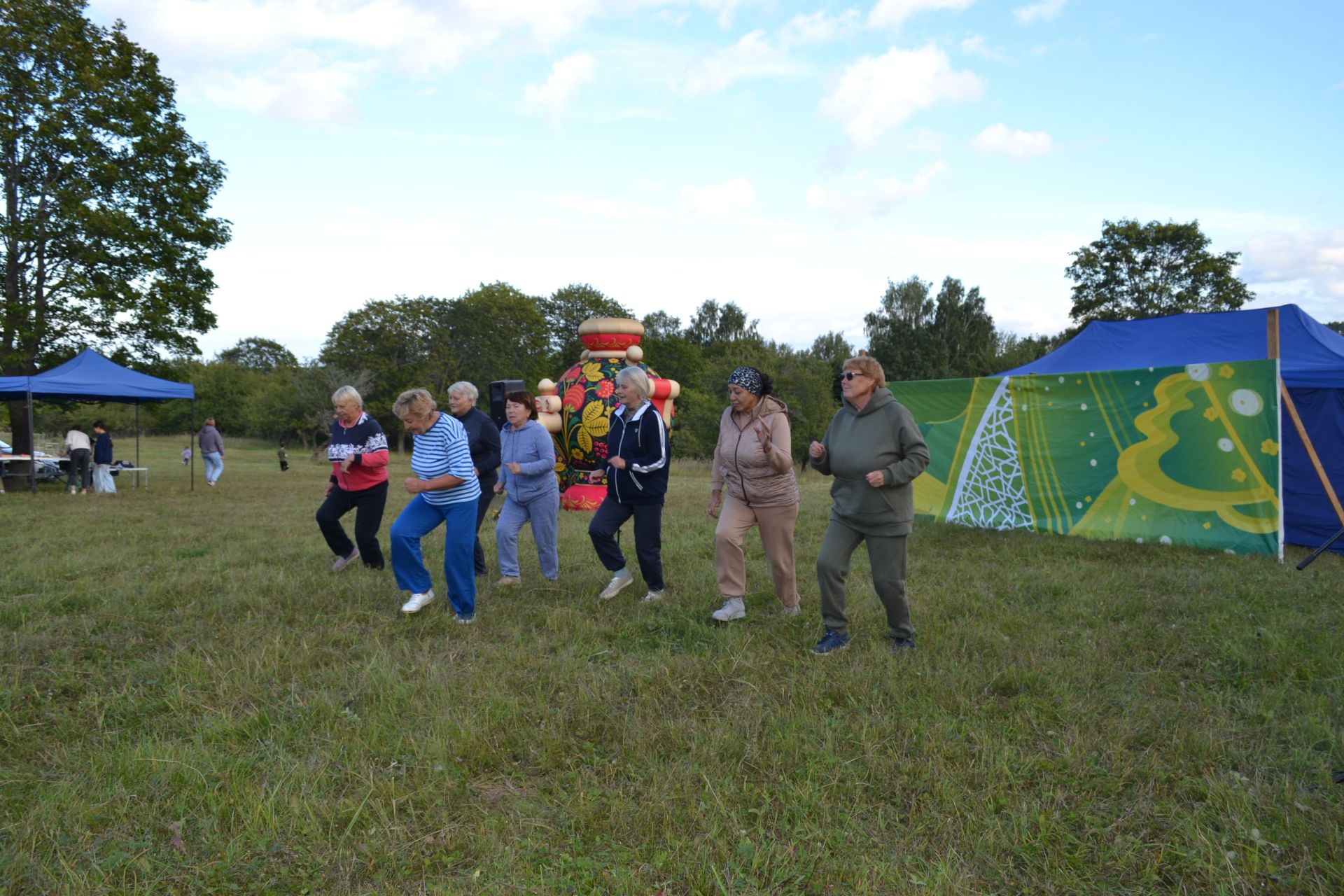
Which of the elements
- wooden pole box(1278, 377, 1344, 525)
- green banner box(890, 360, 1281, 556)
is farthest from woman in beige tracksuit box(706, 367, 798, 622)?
wooden pole box(1278, 377, 1344, 525)

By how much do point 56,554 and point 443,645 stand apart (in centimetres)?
557

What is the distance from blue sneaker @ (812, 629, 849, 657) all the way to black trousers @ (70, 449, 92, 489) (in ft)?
55.4

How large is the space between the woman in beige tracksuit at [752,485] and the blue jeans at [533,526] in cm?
167

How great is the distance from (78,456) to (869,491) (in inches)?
679

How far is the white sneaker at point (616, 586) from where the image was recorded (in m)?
6.34

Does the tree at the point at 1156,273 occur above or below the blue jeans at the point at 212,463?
above

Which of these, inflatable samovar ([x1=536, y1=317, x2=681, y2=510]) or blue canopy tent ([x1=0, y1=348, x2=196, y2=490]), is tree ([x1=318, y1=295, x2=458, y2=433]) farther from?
inflatable samovar ([x1=536, y1=317, x2=681, y2=510])

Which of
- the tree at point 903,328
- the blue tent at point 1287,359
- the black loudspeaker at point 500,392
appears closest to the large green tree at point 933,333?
the tree at point 903,328

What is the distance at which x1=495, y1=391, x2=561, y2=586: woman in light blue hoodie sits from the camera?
21.8 ft

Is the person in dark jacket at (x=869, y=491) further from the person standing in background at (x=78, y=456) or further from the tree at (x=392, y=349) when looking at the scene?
the tree at (x=392, y=349)

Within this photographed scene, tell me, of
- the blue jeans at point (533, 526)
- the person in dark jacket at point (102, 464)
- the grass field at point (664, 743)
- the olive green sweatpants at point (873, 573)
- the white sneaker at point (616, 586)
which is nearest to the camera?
the grass field at point (664, 743)

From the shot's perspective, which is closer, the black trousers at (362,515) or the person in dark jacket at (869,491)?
the person in dark jacket at (869,491)

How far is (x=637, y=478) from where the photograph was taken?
6074 mm

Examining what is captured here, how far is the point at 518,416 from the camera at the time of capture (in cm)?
670
